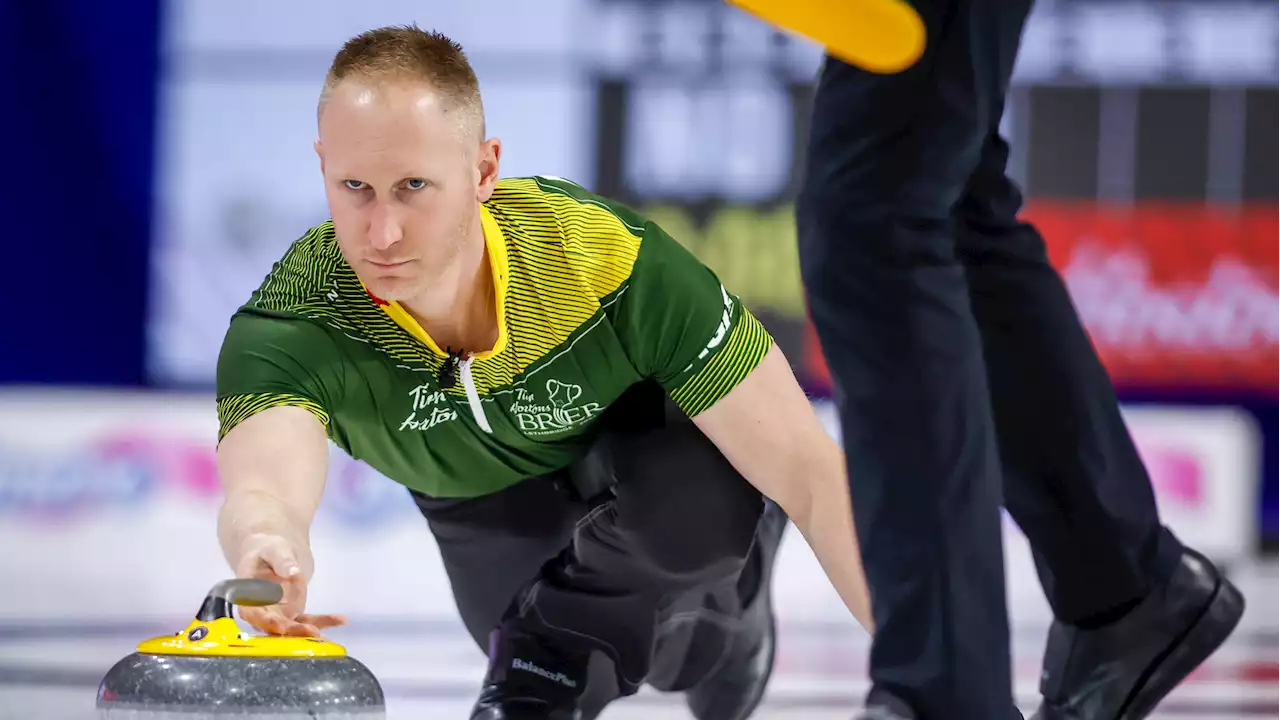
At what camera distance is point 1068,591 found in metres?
1.69

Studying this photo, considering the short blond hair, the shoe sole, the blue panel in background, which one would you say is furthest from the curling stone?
the blue panel in background

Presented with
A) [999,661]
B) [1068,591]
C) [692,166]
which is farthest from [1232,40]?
[999,661]

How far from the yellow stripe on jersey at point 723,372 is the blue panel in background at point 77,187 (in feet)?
18.3

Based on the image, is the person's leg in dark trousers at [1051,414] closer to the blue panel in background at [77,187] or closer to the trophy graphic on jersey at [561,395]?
the trophy graphic on jersey at [561,395]

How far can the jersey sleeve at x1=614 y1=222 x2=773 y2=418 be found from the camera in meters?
1.92

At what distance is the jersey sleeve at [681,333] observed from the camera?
6.31 feet

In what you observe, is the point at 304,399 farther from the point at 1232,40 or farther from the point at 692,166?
the point at 1232,40

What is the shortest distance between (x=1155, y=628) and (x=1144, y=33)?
5309 millimetres

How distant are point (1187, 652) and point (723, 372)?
63 centimetres

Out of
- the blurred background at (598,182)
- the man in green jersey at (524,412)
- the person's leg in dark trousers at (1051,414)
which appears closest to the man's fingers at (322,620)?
the man in green jersey at (524,412)

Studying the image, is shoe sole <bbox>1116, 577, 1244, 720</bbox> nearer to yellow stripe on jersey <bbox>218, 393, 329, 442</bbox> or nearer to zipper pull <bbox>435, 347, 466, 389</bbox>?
zipper pull <bbox>435, 347, 466, 389</bbox>

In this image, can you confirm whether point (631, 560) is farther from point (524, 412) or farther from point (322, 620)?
point (322, 620)

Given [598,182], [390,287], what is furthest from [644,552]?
[598,182]

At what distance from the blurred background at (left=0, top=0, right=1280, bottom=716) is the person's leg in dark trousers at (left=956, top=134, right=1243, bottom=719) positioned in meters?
4.28
